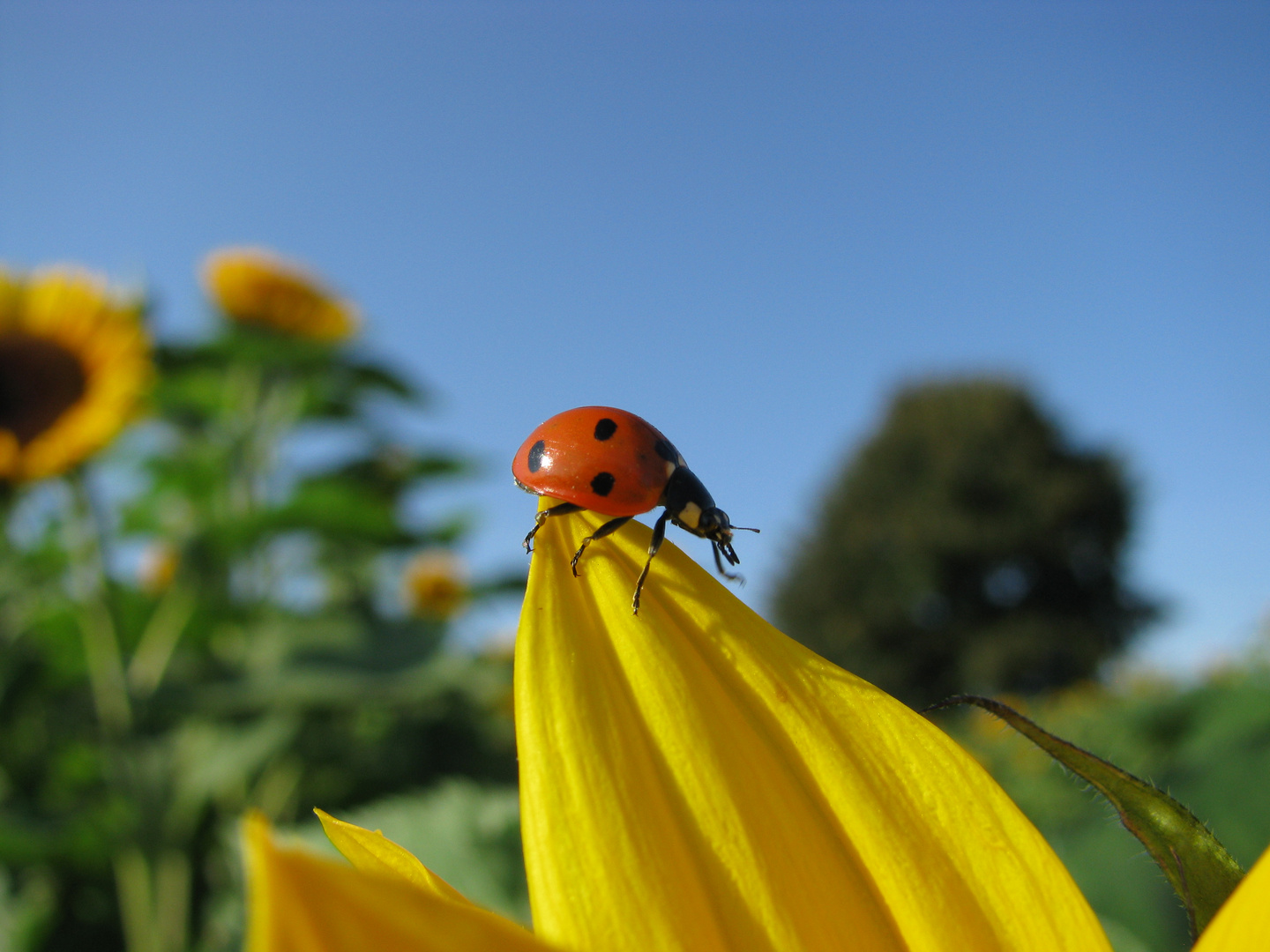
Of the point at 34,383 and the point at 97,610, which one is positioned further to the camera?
the point at 34,383

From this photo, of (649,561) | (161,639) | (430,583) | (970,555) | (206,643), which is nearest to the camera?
(649,561)

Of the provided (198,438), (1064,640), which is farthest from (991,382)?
(198,438)

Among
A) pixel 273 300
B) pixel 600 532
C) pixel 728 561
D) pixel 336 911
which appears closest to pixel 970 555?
pixel 273 300

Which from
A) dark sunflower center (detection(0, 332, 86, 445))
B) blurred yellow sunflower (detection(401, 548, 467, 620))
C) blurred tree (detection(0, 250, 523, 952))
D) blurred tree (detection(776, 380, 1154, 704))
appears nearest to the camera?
blurred tree (detection(0, 250, 523, 952))

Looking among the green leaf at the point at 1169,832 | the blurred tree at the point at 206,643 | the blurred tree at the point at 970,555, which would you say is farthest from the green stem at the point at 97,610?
the blurred tree at the point at 970,555

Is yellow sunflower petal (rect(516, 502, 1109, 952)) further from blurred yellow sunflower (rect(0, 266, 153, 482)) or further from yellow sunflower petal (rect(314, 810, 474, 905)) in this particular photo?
blurred yellow sunflower (rect(0, 266, 153, 482))

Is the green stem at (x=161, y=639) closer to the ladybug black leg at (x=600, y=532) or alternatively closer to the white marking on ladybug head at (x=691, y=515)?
the white marking on ladybug head at (x=691, y=515)

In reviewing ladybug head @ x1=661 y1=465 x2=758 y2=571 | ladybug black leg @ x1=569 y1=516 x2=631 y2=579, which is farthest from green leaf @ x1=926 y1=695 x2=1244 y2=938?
ladybug head @ x1=661 y1=465 x2=758 y2=571

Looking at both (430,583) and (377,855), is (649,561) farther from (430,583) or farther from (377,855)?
(430,583)
